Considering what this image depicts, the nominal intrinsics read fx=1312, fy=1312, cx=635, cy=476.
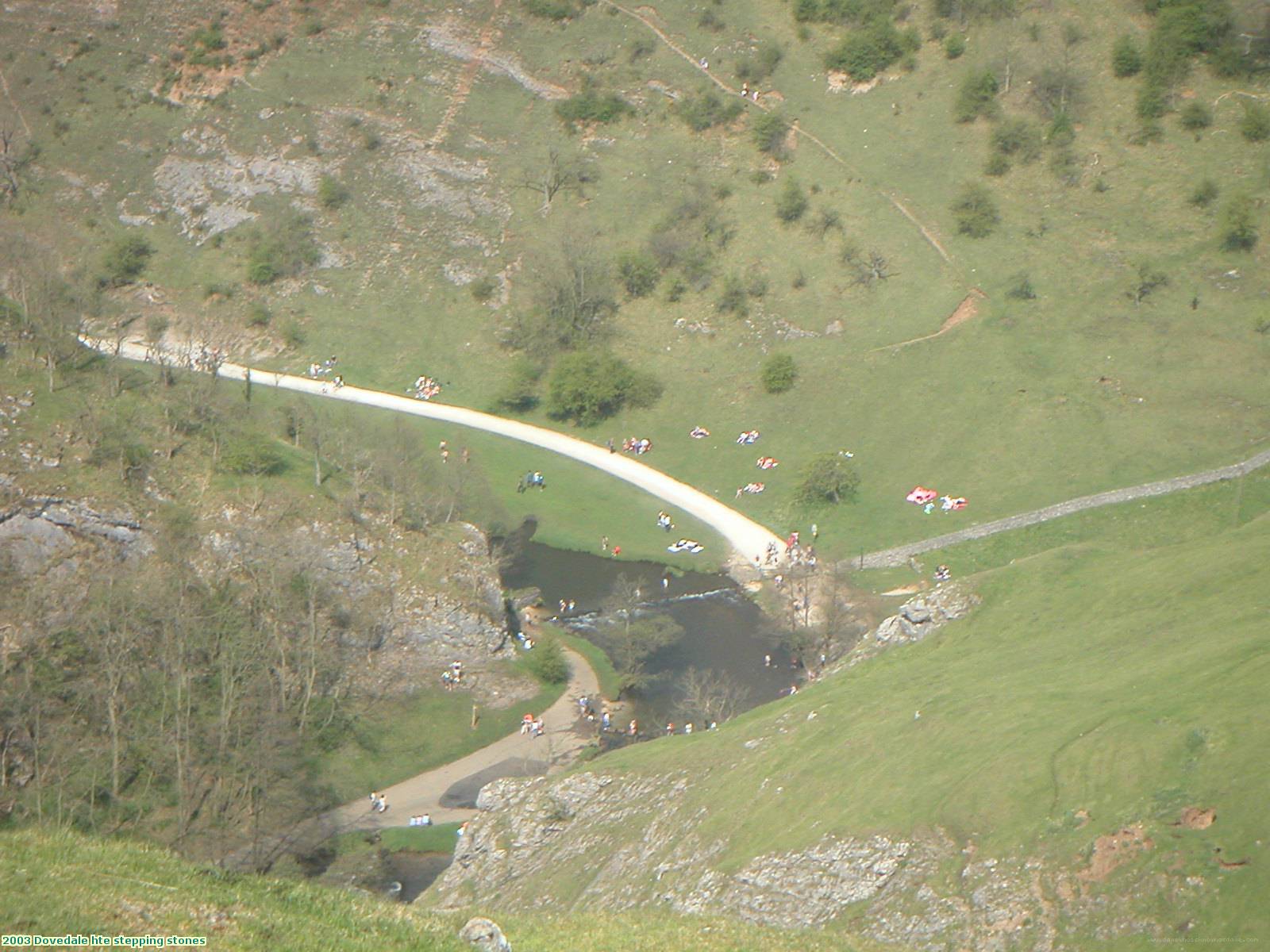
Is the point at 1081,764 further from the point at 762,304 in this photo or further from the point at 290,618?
the point at 762,304

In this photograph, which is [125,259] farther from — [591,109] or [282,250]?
[591,109]

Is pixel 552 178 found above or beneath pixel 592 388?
above

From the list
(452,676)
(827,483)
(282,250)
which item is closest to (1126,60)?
(827,483)

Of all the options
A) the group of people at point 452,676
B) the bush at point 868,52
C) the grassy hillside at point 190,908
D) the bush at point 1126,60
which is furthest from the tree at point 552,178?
the grassy hillside at point 190,908

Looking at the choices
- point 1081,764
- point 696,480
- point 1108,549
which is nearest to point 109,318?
point 696,480

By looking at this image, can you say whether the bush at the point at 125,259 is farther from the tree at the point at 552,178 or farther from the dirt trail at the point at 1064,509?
the dirt trail at the point at 1064,509

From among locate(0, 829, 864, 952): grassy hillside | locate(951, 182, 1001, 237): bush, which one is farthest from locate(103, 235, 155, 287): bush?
locate(0, 829, 864, 952): grassy hillside
